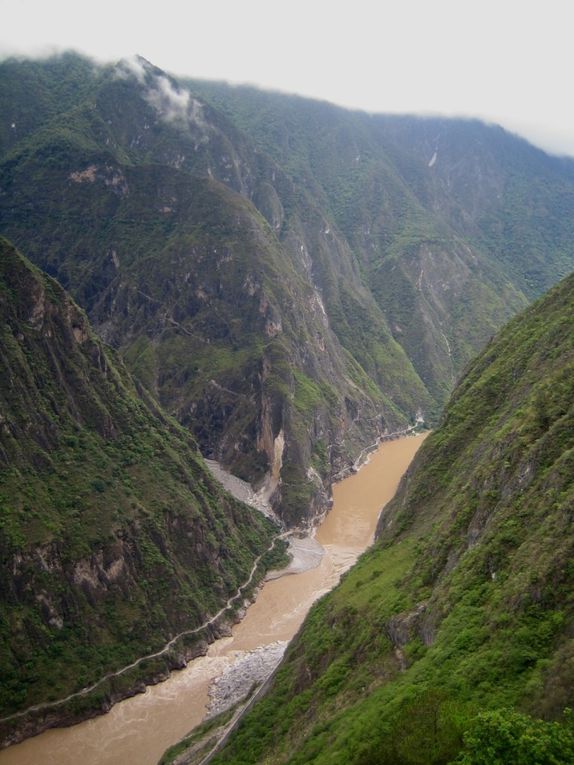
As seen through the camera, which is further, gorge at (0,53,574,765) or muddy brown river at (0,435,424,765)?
muddy brown river at (0,435,424,765)

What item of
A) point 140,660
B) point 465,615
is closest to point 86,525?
point 140,660

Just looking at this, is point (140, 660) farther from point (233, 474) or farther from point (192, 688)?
point (233, 474)

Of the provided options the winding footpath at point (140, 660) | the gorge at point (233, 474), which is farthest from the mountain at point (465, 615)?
the winding footpath at point (140, 660)

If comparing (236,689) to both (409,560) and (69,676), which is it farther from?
(409,560)

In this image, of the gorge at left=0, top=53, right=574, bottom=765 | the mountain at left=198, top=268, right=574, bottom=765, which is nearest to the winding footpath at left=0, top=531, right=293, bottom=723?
the gorge at left=0, top=53, right=574, bottom=765

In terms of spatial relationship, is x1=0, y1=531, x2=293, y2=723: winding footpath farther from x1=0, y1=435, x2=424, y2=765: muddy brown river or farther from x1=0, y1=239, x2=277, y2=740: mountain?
x1=0, y1=435, x2=424, y2=765: muddy brown river

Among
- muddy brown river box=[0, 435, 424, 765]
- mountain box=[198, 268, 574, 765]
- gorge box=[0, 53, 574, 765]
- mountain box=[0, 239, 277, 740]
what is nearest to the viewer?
mountain box=[198, 268, 574, 765]

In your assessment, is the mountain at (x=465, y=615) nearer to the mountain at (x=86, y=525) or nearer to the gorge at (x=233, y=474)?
the gorge at (x=233, y=474)
